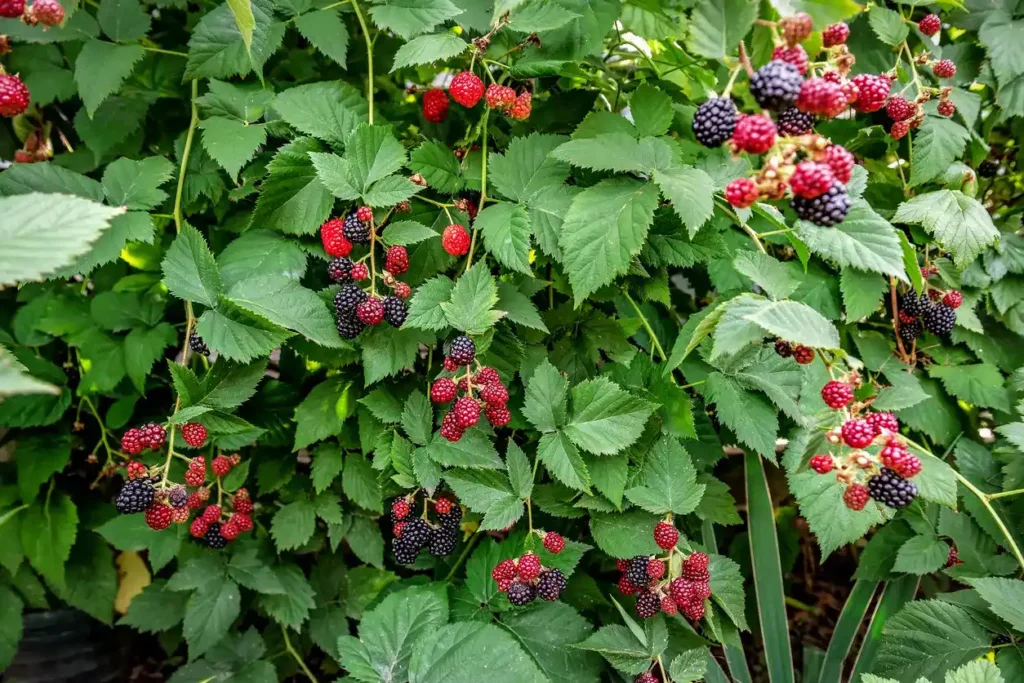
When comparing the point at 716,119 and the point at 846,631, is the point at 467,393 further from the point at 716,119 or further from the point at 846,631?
the point at 846,631

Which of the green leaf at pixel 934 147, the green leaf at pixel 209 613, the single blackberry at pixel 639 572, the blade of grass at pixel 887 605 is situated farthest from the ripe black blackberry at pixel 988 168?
the green leaf at pixel 209 613

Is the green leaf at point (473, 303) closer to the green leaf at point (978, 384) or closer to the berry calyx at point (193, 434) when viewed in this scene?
the berry calyx at point (193, 434)

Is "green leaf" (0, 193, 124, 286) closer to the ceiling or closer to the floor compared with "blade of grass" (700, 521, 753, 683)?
closer to the ceiling

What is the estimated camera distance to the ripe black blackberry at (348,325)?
2.92 feet

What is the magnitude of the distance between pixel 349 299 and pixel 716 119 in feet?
1.77

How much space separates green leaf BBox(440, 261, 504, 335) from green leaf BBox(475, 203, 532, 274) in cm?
4

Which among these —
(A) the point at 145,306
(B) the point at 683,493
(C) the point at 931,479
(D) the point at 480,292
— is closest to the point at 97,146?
(A) the point at 145,306

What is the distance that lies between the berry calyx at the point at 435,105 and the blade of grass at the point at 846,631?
1.26 m

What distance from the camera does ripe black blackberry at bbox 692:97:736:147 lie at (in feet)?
1.93

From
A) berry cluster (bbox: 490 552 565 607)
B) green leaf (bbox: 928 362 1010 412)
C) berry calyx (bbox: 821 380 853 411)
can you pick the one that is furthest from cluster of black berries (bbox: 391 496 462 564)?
green leaf (bbox: 928 362 1010 412)

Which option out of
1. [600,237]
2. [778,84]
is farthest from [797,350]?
[778,84]

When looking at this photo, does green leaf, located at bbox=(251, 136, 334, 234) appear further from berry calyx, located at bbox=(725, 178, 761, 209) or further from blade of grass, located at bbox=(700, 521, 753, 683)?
blade of grass, located at bbox=(700, 521, 753, 683)

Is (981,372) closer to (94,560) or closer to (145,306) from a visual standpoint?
(145,306)

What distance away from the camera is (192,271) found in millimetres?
924
